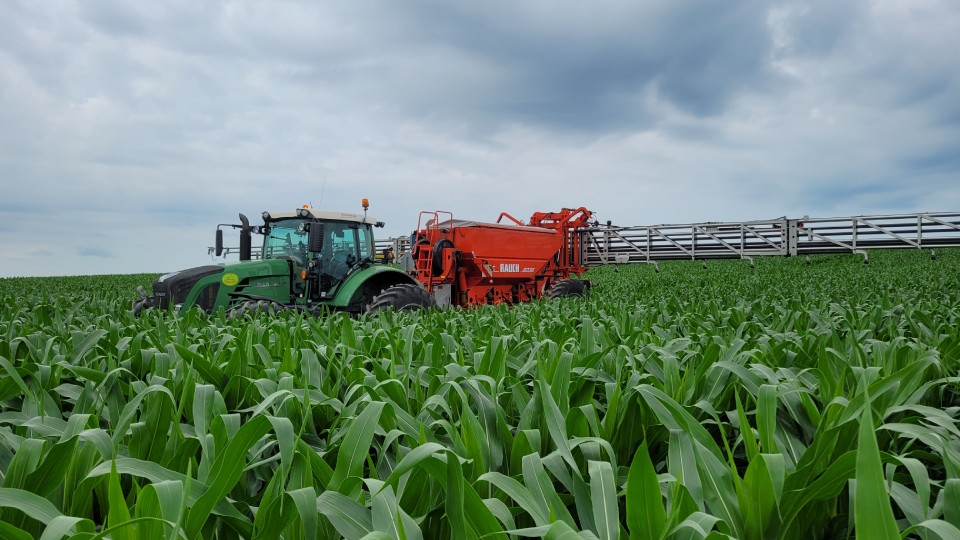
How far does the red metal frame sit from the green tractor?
172 centimetres

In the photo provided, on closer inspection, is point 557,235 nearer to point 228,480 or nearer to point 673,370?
point 673,370

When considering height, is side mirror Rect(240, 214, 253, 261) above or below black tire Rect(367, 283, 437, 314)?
above

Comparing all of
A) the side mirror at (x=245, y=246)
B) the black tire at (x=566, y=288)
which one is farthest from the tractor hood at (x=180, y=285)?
the black tire at (x=566, y=288)

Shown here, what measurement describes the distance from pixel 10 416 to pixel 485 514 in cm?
221

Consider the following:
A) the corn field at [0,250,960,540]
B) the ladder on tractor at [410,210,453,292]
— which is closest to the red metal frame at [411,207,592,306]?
the ladder on tractor at [410,210,453,292]

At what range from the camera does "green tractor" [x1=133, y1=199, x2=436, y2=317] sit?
7.78 meters

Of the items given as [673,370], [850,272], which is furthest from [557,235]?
[673,370]

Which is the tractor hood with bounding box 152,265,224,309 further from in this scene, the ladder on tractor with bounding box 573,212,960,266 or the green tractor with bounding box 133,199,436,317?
→ the ladder on tractor with bounding box 573,212,960,266

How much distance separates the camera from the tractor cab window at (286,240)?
842 cm

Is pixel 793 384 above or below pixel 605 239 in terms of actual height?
below

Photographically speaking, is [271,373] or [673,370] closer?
[673,370]

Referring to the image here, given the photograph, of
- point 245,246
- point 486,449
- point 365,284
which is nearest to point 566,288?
point 365,284

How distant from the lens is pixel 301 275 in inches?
321

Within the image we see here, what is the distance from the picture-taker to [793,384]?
2.21 metres
